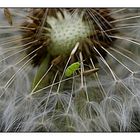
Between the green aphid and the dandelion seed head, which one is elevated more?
the dandelion seed head

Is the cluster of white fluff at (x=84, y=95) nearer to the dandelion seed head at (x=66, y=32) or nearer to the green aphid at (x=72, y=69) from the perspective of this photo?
the green aphid at (x=72, y=69)

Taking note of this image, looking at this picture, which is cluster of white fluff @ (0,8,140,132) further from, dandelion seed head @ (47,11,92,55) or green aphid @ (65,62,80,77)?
dandelion seed head @ (47,11,92,55)

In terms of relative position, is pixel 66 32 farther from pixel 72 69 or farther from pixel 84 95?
pixel 84 95

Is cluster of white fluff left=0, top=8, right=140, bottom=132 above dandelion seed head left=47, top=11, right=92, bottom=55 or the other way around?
the other way around

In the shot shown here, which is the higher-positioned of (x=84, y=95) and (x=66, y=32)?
(x=66, y=32)

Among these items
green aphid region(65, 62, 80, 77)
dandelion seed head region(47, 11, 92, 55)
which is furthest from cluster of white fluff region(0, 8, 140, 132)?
dandelion seed head region(47, 11, 92, 55)

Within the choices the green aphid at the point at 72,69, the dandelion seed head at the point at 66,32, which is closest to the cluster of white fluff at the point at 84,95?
the green aphid at the point at 72,69

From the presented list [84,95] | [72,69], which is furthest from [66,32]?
[84,95]
